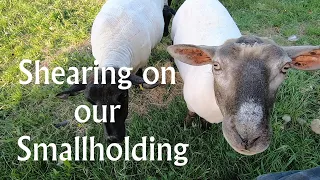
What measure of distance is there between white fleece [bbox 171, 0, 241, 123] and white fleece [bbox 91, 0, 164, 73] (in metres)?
0.43

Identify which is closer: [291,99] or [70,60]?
[291,99]

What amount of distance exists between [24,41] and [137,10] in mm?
2707

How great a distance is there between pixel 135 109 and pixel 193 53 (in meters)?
1.92

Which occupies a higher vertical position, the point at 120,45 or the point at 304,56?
the point at 304,56

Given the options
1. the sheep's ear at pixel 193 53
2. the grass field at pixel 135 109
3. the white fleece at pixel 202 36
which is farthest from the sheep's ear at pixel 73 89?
the white fleece at pixel 202 36

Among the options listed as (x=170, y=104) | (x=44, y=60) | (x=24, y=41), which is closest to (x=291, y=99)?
(x=170, y=104)

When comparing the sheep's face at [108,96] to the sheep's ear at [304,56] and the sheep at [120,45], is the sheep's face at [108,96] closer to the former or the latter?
the sheep at [120,45]

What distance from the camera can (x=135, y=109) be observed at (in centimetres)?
484

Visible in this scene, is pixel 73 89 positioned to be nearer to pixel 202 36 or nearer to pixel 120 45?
pixel 120 45

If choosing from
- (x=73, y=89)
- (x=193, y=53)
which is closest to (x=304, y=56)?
(x=193, y=53)

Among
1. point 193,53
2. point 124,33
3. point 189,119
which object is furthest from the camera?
point 189,119

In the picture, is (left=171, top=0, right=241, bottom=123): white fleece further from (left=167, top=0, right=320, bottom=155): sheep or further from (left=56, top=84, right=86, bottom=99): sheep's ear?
(left=56, top=84, right=86, bottom=99): sheep's ear

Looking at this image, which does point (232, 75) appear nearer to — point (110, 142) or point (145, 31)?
point (110, 142)

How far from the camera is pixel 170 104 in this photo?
4.74 metres
